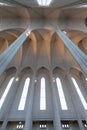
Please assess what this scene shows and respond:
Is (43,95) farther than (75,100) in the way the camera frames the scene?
Yes

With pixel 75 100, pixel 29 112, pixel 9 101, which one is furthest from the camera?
pixel 9 101

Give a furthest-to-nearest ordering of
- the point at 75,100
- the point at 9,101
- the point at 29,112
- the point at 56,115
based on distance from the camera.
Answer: the point at 9,101, the point at 75,100, the point at 29,112, the point at 56,115

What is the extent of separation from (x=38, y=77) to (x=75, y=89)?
346cm

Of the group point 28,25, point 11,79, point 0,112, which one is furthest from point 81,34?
point 0,112

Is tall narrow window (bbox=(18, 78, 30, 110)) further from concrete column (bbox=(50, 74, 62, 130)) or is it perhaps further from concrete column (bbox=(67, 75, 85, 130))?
concrete column (bbox=(67, 75, 85, 130))

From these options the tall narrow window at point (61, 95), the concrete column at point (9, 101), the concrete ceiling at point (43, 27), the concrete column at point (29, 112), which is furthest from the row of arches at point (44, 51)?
the concrete column at point (29, 112)

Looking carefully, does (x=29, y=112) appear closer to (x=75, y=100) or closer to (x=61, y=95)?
(x=61, y=95)

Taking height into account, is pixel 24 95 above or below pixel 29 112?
above

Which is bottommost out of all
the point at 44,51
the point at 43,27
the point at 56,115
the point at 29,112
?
the point at 56,115

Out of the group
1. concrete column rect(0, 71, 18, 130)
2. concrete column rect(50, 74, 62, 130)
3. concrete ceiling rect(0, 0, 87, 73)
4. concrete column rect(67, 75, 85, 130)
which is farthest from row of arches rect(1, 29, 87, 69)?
concrete column rect(50, 74, 62, 130)

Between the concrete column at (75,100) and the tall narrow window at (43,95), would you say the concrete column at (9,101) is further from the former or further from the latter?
the concrete column at (75,100)

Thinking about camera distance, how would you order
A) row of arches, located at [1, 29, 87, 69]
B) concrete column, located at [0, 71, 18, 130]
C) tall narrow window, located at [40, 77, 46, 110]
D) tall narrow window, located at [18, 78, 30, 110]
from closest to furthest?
concrete column, located at [0, 71, 18, 130], tall narrow window, located at [40, 77, 46, 110], tall narrow window, located at [18, 78, 30, 110], row of arches, located at [1, 29, 87, 69]

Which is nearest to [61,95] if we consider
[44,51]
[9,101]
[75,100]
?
[75,100]

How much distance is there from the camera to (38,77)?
53.8ft
